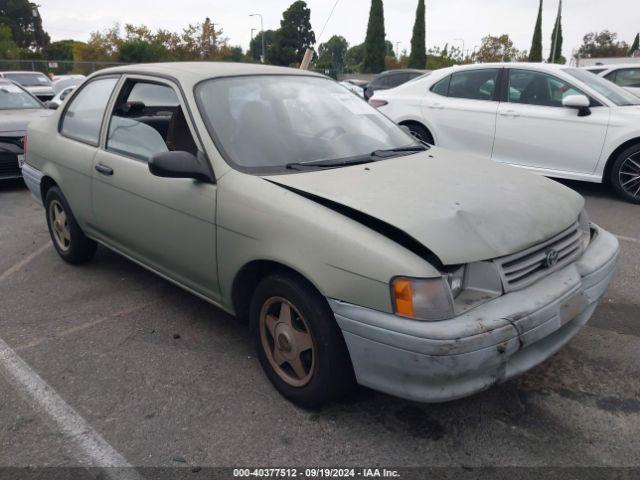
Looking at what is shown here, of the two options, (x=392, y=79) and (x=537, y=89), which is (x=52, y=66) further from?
(x=537, y=89)

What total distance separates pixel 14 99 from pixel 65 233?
516cm

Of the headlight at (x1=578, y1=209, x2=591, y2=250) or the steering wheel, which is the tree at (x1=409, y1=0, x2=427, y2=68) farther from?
the headlight at (x1=578, y1=209, x2=591, y2=250)

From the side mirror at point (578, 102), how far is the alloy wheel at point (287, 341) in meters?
4.86

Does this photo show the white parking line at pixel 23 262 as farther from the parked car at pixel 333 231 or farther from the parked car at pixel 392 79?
the parked car at pixel 392 79

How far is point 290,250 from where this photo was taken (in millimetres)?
2533

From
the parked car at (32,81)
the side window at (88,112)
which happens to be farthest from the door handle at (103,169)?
the parked car at (32,81)

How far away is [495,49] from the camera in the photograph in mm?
40438

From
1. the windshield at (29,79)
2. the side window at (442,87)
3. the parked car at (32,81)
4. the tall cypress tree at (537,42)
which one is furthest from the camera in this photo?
the tall cypress tree at (537,42)

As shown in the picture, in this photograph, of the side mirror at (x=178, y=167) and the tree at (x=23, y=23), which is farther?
the tree at (x=23, y=23)

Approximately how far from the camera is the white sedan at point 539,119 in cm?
627

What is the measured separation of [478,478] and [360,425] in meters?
0.58

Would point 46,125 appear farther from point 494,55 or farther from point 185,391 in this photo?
point 494,55

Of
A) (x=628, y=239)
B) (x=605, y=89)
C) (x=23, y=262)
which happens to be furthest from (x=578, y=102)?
(x=23, y=262)

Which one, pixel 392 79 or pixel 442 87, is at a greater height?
pixel 392 79
